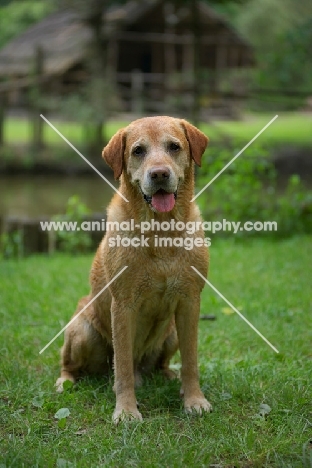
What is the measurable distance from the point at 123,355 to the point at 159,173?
1153 mm

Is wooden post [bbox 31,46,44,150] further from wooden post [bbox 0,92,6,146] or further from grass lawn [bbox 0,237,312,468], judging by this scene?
grass lawn [bbox 0,237,312,468]

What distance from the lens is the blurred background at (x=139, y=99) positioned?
10078mm

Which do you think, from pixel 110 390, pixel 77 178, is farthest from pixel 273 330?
pixel 77 178

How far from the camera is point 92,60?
20328 mm

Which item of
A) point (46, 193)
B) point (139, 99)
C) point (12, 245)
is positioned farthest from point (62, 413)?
point (139, 99)

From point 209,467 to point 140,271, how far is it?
1219mm

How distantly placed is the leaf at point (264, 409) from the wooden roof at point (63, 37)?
18.7 m

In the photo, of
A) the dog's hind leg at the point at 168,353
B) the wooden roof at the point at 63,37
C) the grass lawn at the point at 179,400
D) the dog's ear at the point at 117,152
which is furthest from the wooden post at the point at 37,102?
the dog's ear at the point at 117,152

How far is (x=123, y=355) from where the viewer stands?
4160 millimetres

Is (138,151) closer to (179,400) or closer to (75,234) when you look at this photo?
(179,400)

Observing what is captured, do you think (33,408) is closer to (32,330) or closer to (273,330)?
(32,330)

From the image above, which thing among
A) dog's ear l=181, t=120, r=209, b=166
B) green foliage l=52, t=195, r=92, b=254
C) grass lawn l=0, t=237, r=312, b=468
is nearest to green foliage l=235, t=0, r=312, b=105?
green foliage l=52, t=195, r=92, b=254

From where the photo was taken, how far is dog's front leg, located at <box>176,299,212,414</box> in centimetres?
421

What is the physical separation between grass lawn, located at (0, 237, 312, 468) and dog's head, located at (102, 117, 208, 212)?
4.24 ft
